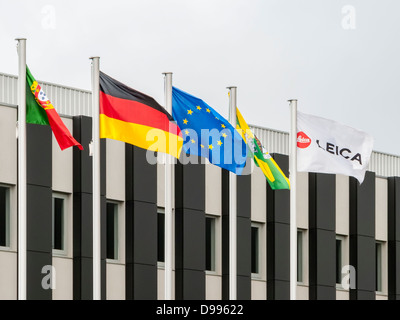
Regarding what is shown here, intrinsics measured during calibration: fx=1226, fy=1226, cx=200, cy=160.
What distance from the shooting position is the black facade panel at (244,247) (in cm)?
4125

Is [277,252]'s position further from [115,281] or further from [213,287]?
[115,281]

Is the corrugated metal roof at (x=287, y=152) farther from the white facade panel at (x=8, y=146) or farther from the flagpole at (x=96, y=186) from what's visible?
the flagpole at (x=96, y=186)

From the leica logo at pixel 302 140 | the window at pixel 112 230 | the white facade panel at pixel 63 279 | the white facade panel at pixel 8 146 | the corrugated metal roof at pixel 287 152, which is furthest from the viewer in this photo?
the corrugated metal roof at pixel 287 152

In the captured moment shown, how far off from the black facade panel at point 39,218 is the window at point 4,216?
0.58m

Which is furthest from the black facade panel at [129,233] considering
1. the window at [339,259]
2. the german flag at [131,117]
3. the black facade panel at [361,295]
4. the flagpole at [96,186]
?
the black facade panel at [361,295]

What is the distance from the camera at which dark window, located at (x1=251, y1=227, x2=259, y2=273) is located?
42.4m

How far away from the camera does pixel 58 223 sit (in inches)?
1407

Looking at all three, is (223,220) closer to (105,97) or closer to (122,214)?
(122,214)

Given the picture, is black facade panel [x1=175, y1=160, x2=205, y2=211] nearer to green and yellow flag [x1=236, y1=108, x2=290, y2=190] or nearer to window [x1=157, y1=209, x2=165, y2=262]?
window [x1=157, y1=209, x2=165, y2=262]

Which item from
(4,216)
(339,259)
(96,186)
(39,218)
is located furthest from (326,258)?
(96,186)

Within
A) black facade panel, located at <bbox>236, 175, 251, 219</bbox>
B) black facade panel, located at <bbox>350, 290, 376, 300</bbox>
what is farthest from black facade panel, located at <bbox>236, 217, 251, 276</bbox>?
black facade panel, located at <bbox>350, 290, 376, 300</bbox>

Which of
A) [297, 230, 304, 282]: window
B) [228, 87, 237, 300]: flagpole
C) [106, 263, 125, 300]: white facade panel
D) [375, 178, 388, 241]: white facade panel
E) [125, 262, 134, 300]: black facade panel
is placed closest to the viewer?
[228, 87, 237, 300]: flagpole

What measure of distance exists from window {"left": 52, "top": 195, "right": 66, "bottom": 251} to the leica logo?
24.7ft

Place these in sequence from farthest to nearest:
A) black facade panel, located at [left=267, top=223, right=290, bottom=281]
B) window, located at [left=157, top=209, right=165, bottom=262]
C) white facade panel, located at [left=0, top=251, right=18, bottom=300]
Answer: black facade panel, located at [left=267, top=223, right=290, bottom=281] → window, located at [left=157, top=209, right=165, bottom=262] → white facade panel, located at [left=0, top=251, right=18, bottom=300]
